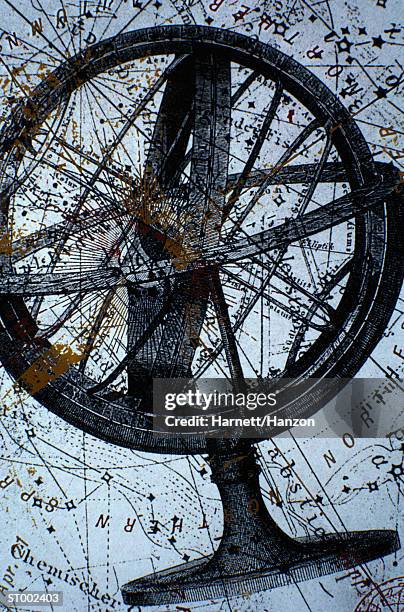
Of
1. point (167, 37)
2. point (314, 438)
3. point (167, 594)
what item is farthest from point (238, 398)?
point (167, 37)

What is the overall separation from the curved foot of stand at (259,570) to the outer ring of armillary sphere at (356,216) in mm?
309

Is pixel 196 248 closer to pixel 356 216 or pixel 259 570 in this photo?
pixel 356 216

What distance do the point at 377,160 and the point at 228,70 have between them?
1.40 feet

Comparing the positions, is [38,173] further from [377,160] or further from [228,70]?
[377,160]

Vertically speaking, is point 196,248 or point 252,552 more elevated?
point 196,248

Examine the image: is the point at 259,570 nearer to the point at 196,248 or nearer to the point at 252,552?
the point at 252,552

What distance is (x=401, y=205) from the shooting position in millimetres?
1563

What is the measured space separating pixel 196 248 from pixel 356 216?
0.40 m

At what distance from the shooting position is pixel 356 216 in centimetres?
158

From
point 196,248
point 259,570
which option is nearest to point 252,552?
point 259,570

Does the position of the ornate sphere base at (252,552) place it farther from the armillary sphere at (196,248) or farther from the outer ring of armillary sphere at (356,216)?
the outer ring of armillary sphere at (356,216)

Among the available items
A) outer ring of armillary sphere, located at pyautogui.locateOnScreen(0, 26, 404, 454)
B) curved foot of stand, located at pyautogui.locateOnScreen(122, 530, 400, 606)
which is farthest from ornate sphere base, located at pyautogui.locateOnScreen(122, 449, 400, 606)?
outer ring of armillary sphere, located at pyautogui.locateOnScreen(0, 26, 404, 454)

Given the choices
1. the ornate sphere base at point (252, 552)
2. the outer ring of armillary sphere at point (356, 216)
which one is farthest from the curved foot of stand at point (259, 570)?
the outer ring of armillary sphere at point (356, 216)

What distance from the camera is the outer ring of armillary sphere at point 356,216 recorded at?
1.57m
